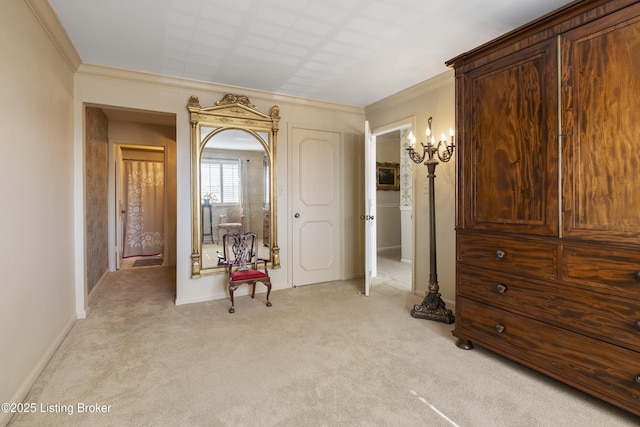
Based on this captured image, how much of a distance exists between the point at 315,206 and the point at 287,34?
2.23 m

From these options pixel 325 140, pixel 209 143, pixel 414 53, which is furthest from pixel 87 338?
A: pixel 414 53

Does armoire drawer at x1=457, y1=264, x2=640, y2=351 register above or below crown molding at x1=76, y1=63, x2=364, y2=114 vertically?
below

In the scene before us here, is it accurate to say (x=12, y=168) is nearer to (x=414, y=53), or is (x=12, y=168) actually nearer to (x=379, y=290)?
(x=414, y=53)

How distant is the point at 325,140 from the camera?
436 cm

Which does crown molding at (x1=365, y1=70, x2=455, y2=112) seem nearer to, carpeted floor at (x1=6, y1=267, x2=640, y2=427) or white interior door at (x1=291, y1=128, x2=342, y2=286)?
white interior door at (x1=291, y1=128, x2=342, y2=286)

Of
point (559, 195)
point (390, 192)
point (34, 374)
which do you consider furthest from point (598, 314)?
point (390, 192)

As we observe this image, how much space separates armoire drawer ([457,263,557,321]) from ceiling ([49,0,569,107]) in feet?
6.07

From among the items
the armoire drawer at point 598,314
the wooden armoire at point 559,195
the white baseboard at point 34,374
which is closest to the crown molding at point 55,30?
the white baseboard at point 34,374

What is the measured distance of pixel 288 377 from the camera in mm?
2041

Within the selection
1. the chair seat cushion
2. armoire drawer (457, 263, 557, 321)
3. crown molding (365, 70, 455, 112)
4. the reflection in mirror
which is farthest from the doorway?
armoire drawer (457, 263, 557, 321)

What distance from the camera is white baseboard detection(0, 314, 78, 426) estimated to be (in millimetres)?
1615

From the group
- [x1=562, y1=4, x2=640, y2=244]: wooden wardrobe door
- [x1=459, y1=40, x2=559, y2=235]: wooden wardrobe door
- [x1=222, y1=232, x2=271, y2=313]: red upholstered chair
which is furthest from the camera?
[x1=222, y1=232, x2=271, y2=313]: red upholstered chair

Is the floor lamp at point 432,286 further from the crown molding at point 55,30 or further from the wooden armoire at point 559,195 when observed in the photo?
the crown molding at point 55,30

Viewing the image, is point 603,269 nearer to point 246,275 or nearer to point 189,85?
point 246,275
